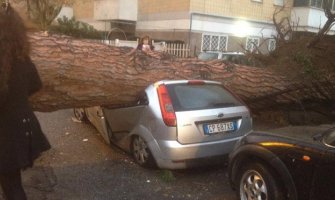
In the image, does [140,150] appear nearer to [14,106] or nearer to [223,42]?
→ [14,106]

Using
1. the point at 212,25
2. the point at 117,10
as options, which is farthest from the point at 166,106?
the point at 117,10

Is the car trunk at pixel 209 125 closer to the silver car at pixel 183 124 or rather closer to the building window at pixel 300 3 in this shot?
the silver car at pixel 183 124

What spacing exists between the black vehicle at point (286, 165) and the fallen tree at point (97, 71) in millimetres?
2430

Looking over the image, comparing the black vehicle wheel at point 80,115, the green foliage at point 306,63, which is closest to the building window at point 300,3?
the green foliage at point 306,63

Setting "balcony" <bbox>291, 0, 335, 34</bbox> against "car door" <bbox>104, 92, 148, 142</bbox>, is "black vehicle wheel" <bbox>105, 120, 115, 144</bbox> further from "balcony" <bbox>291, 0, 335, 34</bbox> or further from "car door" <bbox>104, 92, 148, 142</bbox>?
"balcony" <bbox>291, 0, 335, 34</bbox>

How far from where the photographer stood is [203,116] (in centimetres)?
578

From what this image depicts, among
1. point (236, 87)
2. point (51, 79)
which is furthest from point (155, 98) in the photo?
point (236, 87)

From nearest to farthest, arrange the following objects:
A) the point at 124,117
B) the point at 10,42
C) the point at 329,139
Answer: the point at 10,42 < the point at 329,139 < the point at 124,117

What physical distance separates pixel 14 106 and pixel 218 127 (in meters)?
3.16

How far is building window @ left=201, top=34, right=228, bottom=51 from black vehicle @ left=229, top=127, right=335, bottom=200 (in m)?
19.3

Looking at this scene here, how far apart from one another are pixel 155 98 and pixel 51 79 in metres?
1.48

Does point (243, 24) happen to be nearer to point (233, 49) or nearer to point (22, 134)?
point (233, 49)

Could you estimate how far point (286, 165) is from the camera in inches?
166

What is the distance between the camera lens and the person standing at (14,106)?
330 centimetres
